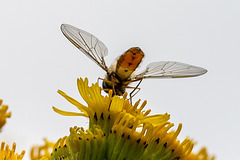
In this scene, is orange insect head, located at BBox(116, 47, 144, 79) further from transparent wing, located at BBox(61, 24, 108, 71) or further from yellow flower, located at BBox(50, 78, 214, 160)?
yellow flower, located at BBox(50, 78, 214, 160)

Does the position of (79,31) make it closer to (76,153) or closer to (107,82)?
(107,82)

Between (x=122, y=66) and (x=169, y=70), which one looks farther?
(x=169, y=70)

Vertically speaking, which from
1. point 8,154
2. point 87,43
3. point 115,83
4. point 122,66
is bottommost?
point 8,154

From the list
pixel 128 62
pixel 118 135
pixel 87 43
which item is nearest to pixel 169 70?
pixel 128 62

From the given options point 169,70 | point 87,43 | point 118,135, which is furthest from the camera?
point 169,70

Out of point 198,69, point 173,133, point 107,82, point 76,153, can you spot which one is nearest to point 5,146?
point 76,153

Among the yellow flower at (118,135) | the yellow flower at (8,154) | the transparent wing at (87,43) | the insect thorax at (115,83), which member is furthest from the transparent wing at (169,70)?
the yellow flower at (8,154)

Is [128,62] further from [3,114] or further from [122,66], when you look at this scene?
[3,114]

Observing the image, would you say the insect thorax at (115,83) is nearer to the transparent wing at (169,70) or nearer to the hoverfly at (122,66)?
the hoverfly at (122,66)
